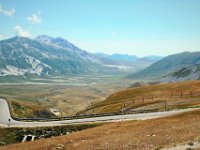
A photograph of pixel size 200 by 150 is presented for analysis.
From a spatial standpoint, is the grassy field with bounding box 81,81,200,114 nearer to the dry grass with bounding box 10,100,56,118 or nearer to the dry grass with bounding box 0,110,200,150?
the dry grass with bounding box 10,100,56,118

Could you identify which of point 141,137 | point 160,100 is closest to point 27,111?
point 160,100

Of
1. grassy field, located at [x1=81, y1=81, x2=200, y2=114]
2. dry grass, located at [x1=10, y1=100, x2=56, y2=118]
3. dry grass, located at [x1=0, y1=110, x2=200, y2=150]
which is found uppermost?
dry grass, located at [x1=0, y1=110, x2=200, y2=150]

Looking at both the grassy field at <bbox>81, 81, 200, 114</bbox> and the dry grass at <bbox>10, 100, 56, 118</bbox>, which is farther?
the dry grass at <bbox>10, 100, 56, 118</bbox>

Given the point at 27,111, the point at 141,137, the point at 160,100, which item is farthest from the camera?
the point at 27,111

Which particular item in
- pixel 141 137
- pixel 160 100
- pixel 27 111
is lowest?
pixel 27 111

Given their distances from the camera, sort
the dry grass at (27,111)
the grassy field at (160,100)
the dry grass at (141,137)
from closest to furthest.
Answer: the dry grass at (141,137) → the grassy field at (160,100) → the dry grass at (27,111)

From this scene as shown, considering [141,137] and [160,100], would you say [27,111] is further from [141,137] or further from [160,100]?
[141,137]

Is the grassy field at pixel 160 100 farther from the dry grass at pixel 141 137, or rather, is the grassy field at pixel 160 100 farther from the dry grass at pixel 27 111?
the dry grass at pixel 141 137

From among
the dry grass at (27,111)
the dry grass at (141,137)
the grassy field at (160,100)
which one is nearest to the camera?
the dry grass at (141,137)

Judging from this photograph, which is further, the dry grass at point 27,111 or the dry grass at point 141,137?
the dry grass at point 27,111

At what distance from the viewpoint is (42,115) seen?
12888cm

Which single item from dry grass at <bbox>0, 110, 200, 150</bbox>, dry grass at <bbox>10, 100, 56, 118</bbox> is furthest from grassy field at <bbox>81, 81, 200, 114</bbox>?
dry grass at <bbox>0, 110, 200, 150</bbox>

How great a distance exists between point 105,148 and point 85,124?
2632 cm

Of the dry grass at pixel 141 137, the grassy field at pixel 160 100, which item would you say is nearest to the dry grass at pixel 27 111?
the grassy field at pixel 160 100
